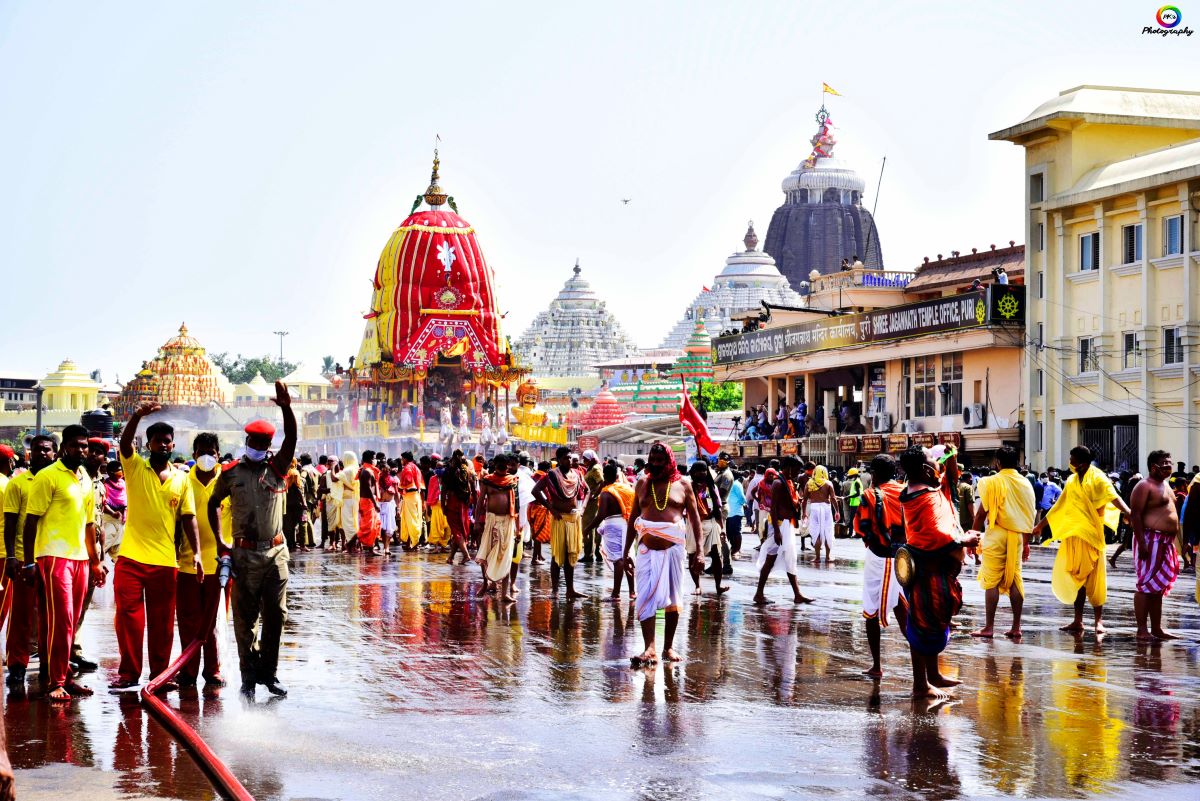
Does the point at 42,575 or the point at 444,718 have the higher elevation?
the point at 42,575

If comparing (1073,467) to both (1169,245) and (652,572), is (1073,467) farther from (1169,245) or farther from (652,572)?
(1169,245)

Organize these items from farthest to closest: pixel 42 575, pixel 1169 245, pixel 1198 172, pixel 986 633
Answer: pixel 1169 245 → pixel 1198 172 → pixel 986 633 → pixel 42 575

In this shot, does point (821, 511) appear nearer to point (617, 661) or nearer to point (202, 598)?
point (617, 661)

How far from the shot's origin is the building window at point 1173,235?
101ft

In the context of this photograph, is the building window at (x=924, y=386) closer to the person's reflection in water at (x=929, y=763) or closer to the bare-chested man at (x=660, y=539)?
the bare-chested man at (x=660, y=539)

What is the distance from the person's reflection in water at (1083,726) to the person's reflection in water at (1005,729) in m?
0.16

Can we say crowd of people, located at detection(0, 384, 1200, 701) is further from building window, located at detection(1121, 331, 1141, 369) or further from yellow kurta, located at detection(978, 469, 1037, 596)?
building window, located at detection(1121, 331, 1141, 369)

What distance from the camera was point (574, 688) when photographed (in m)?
9.42

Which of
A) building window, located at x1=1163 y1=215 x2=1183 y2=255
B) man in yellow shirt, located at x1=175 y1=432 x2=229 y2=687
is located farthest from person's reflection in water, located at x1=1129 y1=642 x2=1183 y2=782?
building window, located at x1=1163 y1=215 x2=1183 y2=255

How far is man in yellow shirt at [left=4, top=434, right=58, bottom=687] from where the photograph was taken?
912cm

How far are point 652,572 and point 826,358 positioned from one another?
115 ft

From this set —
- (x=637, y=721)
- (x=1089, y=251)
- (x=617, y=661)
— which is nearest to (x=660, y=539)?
(x=617, y=661)

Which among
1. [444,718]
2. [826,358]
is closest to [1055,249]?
[826,358]

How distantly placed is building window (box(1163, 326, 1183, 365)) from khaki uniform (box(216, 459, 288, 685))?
25248mm
